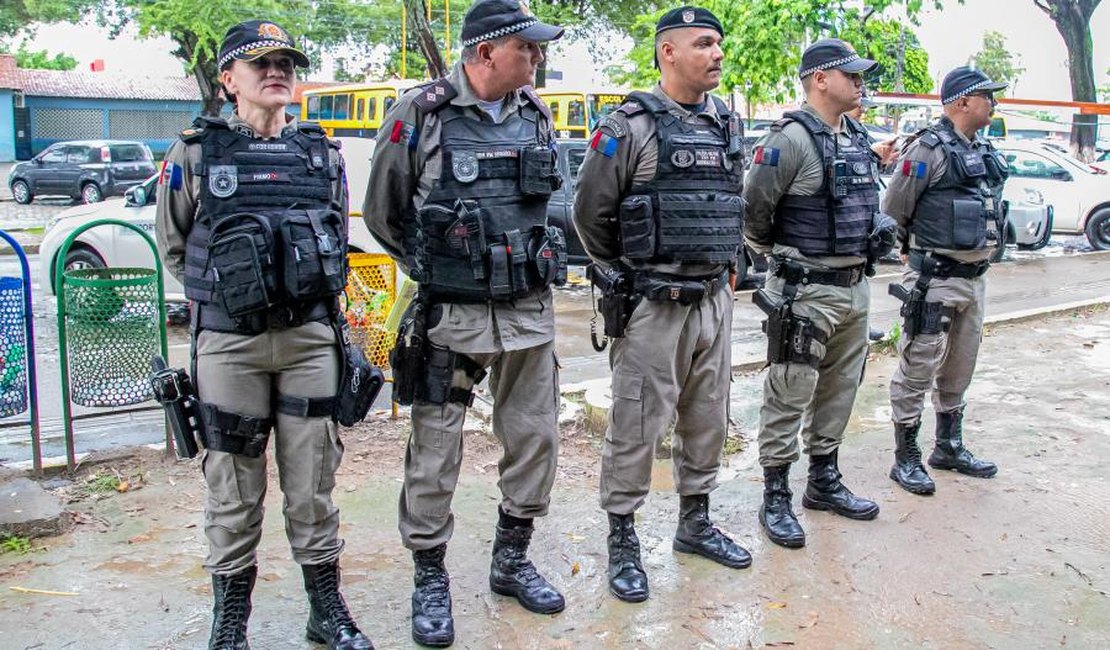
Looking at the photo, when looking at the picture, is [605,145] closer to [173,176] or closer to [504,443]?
[504,443]

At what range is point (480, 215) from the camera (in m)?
3.40

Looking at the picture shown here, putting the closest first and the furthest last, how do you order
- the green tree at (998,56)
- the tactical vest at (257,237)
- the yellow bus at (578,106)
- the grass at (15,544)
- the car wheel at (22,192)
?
the tactical vest at (257,237) → the grass at (15,544) → the yellow bus at (578,106) → the car wheel at (22,192) → the green tree at (998,56)

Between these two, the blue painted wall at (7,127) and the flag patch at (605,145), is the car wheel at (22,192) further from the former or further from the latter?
the flag patch at (605,145)

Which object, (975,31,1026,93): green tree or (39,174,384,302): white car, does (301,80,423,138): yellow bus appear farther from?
(975,31,1026,93): green tree

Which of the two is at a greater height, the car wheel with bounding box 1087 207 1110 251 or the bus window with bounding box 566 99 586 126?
the bus window with bounding box 566 99 586 126

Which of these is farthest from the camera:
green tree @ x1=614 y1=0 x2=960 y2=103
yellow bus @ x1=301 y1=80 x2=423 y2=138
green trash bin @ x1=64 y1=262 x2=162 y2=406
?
yellow bus @ x1=301 y1=80 x2=423 y2=138

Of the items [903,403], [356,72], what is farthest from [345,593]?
[356,72]

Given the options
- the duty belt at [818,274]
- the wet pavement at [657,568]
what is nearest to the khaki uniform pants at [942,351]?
the wet pavement at [657,568]

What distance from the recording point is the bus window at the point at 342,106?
19.5 m

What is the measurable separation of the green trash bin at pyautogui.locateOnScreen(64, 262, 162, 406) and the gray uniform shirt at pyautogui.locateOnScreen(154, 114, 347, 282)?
170 centimetres

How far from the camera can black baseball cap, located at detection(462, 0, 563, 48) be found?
3400 millimetres

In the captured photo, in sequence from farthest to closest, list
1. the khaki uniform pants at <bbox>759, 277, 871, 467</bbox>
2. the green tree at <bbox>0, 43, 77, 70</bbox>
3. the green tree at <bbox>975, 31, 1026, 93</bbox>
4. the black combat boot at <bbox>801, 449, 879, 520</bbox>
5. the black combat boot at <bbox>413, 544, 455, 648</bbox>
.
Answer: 1. the green tree at <bbox>975, 31, 1026, 93</bbox>
2. the green tree at <bbox>0, 43, 77, 70</bbox>
3. the black combat boot at <bbox>801, 449, 879, 520</bbox>
4. the khaki uniform pants at <bbox>759, 277, 871, 467</bbox>
5. the black combat boot at <bbox>413, 544, 455, 648</bbox>

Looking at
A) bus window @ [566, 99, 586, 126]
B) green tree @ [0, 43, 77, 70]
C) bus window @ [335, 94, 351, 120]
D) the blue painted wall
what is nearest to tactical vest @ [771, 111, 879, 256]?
bus window @ [566, 99, 586, 126]

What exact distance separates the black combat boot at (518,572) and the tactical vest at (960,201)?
2.58m
